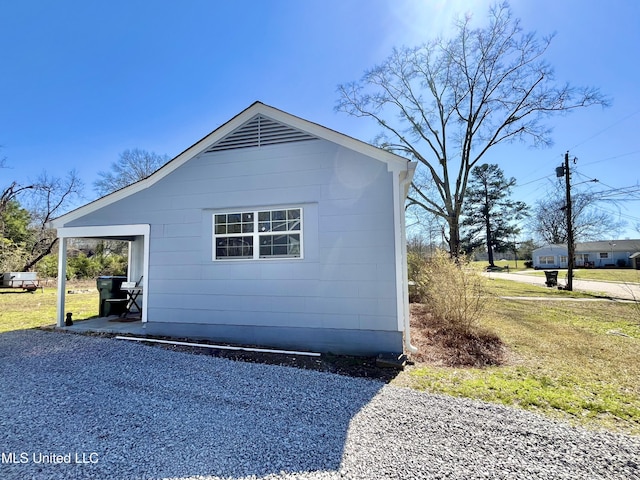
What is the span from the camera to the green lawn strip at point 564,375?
3598mm

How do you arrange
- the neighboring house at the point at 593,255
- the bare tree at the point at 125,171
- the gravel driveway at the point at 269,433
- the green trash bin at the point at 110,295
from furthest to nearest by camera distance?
1. the neighboring house at the point at 593,255
2. the bare tree at the point at 125,171
3. the green trash bin at the point at 110,295
4. the gravel driveway at the point at 269,433

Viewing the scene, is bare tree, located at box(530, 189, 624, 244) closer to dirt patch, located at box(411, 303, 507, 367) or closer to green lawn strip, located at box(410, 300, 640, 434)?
green lawn strip, located at box(410, 300, 640, 434)

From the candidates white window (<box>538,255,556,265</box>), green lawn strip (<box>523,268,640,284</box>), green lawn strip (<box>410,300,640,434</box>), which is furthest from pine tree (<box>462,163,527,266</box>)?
green lawn strip (<box>410,300,640,434</box>)

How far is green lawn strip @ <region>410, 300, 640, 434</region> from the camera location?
360 centimetres

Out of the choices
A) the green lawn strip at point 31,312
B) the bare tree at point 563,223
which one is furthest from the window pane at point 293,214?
the bare tree at point 563,223

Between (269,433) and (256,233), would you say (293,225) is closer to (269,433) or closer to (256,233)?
(256,233)

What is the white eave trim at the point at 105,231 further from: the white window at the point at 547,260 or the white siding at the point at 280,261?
the white window at the point at 547,260

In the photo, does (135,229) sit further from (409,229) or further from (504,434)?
(409,229)

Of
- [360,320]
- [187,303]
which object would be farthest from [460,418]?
[187,303]

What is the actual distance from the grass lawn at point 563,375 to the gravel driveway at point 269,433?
52 centimetres

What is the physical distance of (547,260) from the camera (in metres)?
46.1

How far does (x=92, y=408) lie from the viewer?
3.41m

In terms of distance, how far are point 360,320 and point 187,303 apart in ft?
12.6

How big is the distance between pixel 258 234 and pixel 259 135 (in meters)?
2.18
